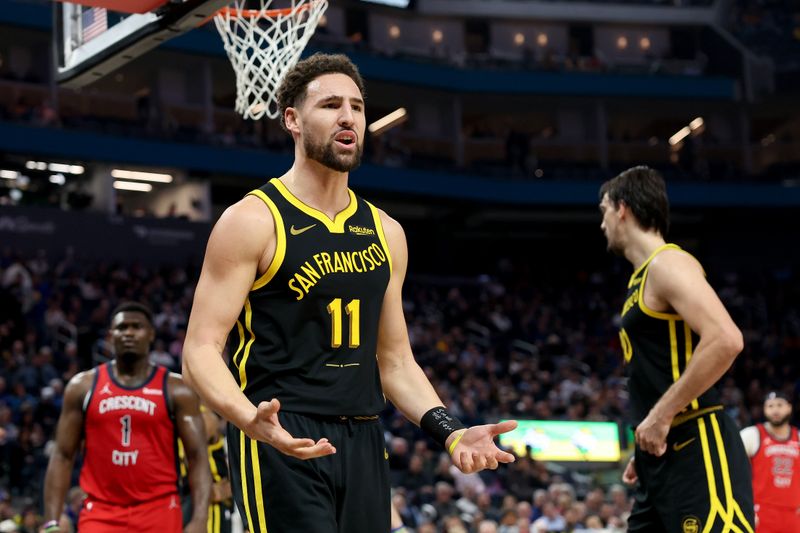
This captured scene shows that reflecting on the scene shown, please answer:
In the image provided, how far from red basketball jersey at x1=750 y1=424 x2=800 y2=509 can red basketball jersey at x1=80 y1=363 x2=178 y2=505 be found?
459 centimetres

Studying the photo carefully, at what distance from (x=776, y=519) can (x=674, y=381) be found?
4099 mm

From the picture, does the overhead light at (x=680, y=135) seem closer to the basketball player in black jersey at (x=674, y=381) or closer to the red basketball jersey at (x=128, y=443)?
the red basketball jersey at (x=128, y=443)

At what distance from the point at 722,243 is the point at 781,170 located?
341 centimetres

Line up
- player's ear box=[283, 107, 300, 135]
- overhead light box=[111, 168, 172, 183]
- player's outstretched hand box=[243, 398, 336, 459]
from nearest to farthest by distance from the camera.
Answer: player's outstretched hand box=[243, 398, 336, 459] → player's ear box=[283, 107, 300, 135] → overhead light box=[111, 168, 172, 183]

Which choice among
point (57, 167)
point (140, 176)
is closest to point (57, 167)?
point (57, 167)

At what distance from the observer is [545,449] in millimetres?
20688

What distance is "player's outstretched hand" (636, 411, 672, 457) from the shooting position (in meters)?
5.34

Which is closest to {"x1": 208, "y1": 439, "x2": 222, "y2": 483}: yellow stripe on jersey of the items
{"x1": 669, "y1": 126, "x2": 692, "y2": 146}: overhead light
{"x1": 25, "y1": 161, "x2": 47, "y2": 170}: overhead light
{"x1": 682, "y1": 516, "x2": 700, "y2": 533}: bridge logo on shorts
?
{"x1": 682, "y1": 516, "x2": 700, "y2": 533}: bridge logo on shorts

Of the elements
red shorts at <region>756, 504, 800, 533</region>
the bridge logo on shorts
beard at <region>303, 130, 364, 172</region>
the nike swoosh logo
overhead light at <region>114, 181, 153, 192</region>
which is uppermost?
overhead light at <region>114, 181, 153, 192</region>

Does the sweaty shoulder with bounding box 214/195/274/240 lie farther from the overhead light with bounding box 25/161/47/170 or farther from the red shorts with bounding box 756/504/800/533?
the overhead light with bounding box 25/161/47/170

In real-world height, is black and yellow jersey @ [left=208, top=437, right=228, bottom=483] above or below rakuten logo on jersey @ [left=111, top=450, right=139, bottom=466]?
below

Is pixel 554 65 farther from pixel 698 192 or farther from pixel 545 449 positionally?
pixel 545 449

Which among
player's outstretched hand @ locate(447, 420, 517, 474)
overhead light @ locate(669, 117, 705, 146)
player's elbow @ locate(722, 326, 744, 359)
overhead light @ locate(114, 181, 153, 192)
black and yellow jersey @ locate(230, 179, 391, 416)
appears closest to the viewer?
player's outstretched hand @ locate(447, 420, 517, 474)

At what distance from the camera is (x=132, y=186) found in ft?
99.6
